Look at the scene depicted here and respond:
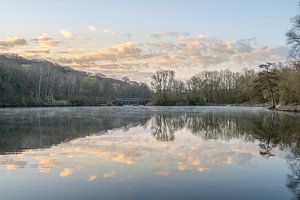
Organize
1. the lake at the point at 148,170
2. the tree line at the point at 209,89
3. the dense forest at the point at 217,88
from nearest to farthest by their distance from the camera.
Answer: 1. the lake at the point at 148,170
2. the dense forest at the point at 217,88
3. the tree line at the point at 209,89

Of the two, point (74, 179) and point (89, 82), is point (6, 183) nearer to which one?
point (74, 179)

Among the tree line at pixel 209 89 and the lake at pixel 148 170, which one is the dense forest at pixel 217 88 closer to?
the tree line at pixel 209 89

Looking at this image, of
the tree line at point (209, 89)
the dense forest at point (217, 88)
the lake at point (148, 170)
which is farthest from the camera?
the tree line at point (209, 89)

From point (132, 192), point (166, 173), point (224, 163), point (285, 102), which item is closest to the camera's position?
point (132, 192)

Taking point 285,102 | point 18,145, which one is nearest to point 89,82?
point 285,102

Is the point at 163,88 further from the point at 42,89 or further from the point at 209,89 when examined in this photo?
the point at 42,89

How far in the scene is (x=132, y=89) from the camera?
7032 inches

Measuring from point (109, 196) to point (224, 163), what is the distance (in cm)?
555

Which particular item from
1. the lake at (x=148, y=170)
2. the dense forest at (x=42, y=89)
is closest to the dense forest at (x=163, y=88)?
the dense forest at (x=42, y=89)

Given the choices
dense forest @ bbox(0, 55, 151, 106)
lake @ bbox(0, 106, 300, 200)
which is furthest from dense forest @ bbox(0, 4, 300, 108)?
lake @ bbox(0, 106, 300, 200)

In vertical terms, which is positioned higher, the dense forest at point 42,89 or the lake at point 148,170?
the dense forest at point 42,89

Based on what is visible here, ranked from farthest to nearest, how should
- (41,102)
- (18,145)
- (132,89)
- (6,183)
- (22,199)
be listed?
1. (132,89)
2. (41,102)
3. (18,145)
4. (6,183)
5. (22,199)

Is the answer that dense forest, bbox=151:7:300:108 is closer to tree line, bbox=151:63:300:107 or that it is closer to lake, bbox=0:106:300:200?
tree line, bbox=151:63:300:107

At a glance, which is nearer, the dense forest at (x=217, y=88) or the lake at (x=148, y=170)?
the lake at (x=148, y=170)
